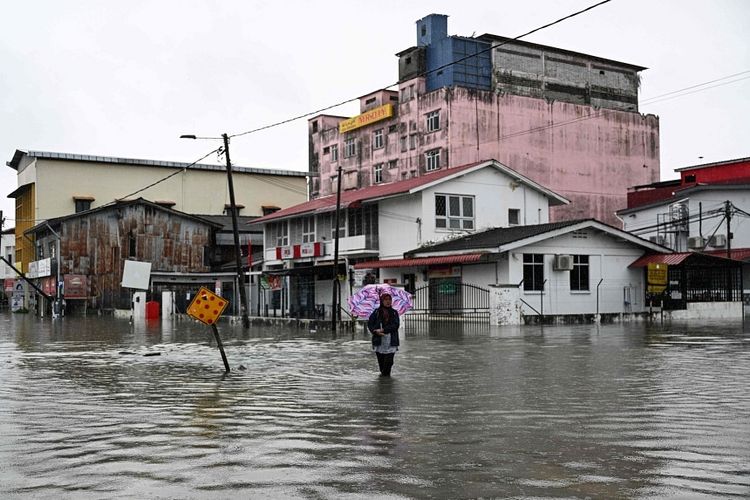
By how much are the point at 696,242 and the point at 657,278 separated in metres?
12.8

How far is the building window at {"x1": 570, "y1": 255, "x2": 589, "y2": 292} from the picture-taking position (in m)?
39.3

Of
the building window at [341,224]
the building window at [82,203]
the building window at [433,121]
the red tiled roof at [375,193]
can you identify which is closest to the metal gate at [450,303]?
the red tiled roof at [375,193]

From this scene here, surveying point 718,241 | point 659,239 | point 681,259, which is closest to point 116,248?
point 659,239

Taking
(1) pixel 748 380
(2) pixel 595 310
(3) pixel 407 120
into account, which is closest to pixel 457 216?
(2) pixel 595 310

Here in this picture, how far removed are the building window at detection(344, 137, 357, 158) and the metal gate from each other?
120 ft

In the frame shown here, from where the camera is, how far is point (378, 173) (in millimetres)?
73500

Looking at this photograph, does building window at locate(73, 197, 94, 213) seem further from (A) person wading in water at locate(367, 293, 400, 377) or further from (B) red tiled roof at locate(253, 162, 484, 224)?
(A) person wading in water at locate(367, 293, 400, 377)

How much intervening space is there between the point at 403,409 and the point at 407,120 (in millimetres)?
59213

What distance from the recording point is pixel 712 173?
6375 cm

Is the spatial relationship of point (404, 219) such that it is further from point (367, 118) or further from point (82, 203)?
point (82, 203)

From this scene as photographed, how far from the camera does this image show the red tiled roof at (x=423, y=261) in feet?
123

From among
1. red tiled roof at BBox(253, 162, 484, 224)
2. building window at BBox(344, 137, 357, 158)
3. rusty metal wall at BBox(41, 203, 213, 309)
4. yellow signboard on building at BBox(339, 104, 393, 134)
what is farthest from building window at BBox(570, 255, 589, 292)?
building window at BBox(344, 137, 357, 158)

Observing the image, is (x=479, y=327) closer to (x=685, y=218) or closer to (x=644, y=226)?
(x=685, y=218)

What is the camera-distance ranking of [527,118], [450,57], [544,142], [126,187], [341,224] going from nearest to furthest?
[341,224]
[527,118]
[544,142]
[450,57]
[126,187]
